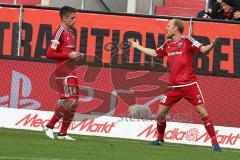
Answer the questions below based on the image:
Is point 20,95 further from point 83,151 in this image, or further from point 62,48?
point 83,151

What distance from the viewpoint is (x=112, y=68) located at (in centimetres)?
1711

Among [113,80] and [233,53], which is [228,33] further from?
[113,80]

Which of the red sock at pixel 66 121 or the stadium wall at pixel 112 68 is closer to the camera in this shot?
the red sock at pixel 66 121

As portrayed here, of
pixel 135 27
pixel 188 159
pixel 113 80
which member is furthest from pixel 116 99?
pixel 188 159

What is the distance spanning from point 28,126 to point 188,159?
5.61 m

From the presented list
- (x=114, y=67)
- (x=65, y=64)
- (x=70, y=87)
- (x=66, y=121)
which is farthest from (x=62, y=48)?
(x=114, y=67)

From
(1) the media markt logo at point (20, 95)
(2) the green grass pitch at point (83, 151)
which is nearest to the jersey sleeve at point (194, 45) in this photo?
(2) the green grass pitch at point (83, 151)

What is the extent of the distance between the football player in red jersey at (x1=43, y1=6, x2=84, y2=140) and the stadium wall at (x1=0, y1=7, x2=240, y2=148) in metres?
2.22

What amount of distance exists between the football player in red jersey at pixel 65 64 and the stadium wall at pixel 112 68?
Answer: 222 centimetres

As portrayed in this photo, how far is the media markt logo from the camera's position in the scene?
17.5 metres

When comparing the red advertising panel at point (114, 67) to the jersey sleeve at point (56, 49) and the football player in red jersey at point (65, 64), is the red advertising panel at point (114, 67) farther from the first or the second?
the jersey sleeve at point (56, 49)

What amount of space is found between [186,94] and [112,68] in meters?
2.80

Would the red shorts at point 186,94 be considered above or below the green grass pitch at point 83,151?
above

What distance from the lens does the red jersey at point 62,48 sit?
14633 millimetres
